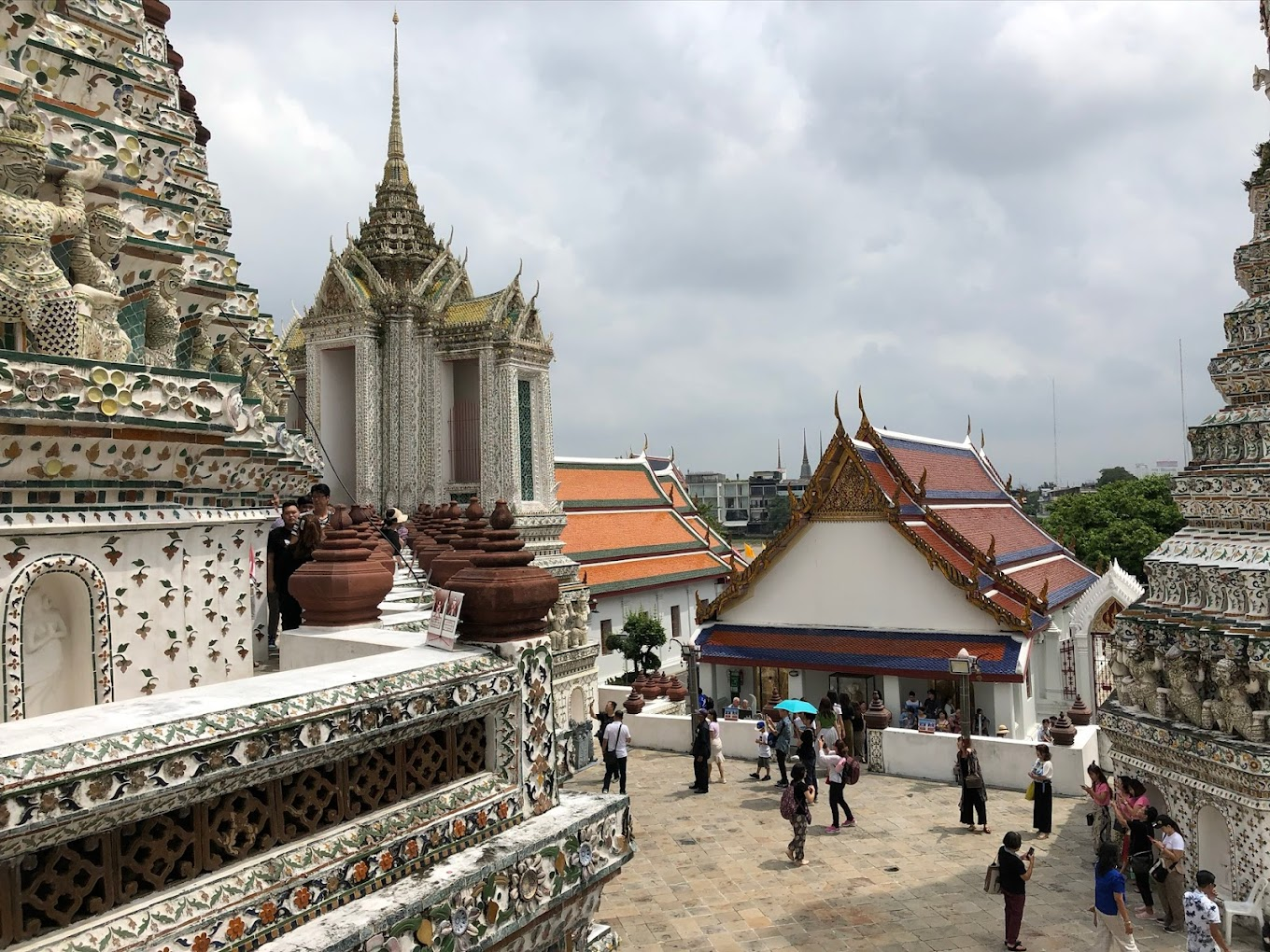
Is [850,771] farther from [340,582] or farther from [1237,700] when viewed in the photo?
[340,582]

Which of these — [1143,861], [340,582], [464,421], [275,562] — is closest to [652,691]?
[464,421]

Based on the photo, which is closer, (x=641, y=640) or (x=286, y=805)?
(x=286, y=805)

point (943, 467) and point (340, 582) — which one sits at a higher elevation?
point (943, 467)

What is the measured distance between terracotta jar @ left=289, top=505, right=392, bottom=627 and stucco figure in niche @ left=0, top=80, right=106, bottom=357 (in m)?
1.68

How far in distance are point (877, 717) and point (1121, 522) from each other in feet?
93.4

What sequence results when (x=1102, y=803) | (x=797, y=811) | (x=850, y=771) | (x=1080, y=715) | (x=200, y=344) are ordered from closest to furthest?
(x=200, y=344), (x=1102, y=803), (x=797, y=811), (x=850, y=771), (x=1080, y=715)

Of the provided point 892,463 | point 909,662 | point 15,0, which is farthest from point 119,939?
point 892,463

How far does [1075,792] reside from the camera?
1320 cm

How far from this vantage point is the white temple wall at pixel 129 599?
175 inches

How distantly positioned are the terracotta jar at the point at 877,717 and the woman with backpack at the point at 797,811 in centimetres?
445

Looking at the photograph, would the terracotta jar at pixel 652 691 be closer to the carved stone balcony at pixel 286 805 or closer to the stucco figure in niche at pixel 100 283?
the stucco figure in niche at pixel 100 283

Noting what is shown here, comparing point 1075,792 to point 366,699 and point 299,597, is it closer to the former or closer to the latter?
point 299,597

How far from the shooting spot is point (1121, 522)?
3853 centimetres

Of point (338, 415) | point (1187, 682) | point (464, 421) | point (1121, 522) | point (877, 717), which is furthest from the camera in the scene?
point (1121, 522)
